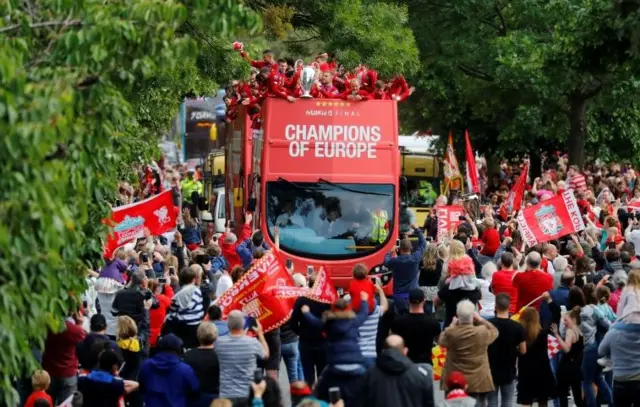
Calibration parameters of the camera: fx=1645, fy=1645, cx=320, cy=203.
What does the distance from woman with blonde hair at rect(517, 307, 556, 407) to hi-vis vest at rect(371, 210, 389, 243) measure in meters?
7.69

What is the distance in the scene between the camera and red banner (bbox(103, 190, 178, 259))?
20609mm

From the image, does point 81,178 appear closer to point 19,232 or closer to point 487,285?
point 19,232

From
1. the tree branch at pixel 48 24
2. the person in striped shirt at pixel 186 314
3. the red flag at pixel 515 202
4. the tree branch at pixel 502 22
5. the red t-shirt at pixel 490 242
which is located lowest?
A: the person in striped shirt at pixel 186 314

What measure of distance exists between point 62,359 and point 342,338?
2.70 metres

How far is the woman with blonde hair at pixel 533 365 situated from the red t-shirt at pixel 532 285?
145 cm

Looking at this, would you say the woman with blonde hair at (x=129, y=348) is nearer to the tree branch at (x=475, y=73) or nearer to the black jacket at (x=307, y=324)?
the black jacket at (x=307, y=324)

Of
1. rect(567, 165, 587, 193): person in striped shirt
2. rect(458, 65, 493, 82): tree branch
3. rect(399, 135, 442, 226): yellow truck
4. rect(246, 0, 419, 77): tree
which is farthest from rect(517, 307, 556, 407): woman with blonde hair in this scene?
rect(458, 65, 493, 82): tree branch

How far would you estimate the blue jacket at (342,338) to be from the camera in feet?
46.1

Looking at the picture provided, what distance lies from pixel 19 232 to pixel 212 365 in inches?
188

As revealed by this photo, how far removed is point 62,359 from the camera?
49.3ft

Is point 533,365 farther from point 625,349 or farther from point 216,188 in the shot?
point 216,188

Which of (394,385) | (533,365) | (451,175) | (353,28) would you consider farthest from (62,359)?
(451,175)

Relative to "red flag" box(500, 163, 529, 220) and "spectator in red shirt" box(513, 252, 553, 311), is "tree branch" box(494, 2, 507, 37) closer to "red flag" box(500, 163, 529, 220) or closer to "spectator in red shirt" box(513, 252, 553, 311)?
"red flag" box(500, 163, 529, 220)

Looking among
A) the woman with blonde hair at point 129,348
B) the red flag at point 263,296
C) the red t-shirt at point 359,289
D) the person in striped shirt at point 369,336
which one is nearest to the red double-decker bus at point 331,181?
the red t-shirt at point 359,289
